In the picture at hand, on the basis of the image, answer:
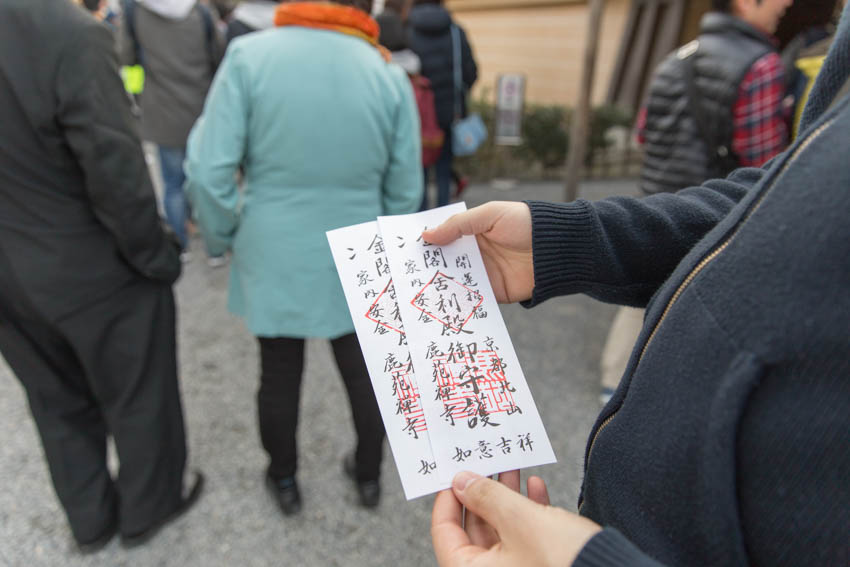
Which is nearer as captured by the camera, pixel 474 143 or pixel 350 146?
pixel 350 146

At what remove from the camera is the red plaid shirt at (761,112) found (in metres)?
2.13

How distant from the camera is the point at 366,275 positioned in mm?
937

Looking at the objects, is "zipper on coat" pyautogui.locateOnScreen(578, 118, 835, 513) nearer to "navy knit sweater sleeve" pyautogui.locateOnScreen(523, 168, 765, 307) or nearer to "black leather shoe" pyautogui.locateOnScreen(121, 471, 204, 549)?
"navy knit sweater sleeve" pyautogui.locateOnScreen(523, 168, 765, 307)

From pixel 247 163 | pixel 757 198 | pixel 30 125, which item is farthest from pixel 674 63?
pixel 30 125

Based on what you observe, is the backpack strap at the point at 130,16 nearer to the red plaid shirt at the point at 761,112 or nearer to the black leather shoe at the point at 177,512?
the black leather shoe at the point at 177,512

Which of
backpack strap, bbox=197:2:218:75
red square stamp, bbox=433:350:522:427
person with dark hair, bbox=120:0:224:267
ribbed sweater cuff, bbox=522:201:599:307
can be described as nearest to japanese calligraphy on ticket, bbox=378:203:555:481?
red square stamp, bbox=433:350:522:427

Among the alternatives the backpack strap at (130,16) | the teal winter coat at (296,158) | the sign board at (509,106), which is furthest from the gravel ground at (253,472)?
the sign board at (509,106)

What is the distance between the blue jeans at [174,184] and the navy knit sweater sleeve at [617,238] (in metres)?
3.45

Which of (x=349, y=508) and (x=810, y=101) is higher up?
(x=810, y=101)

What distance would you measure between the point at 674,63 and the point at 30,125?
2.35m

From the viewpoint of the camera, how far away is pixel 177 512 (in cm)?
217

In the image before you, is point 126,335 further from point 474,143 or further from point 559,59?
point 559,59

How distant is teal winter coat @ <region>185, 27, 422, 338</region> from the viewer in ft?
5.68

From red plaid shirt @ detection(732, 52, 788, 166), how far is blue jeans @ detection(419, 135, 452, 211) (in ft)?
8.15
